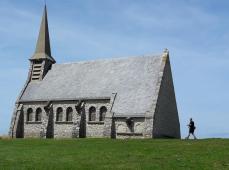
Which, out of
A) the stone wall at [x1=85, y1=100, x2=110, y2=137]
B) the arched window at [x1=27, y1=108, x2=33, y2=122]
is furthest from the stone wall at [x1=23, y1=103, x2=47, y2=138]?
the stone wall at [x1=85, y1=100, x2=110, y2=137]

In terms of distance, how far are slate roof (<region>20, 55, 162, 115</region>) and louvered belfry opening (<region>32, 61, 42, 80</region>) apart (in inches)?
37.3

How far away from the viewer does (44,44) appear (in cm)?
5797

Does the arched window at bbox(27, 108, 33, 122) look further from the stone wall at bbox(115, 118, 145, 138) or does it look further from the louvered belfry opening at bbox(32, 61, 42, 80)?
the stone wall at bbox(115, 118, 145, 138)

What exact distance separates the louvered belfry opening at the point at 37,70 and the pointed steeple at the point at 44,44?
2.79ft

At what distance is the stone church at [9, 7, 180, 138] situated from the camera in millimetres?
43500

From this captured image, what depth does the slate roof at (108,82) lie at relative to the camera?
44.4 metres

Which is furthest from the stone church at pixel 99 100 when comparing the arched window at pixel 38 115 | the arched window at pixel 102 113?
the arched window at pixel 38 115

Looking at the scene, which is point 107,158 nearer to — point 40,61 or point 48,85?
point 48,85

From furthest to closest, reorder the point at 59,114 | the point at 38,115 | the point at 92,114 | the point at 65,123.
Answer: the point at 38,115, the point at 59,114, the point at 65,123, the point at 92,114

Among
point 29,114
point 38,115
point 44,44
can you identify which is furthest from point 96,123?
point 44,44

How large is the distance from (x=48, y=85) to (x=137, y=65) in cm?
1287

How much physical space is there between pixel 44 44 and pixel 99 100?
16060 millimetres

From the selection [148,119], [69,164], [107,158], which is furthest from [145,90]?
[69,164]

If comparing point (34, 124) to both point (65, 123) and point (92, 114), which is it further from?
point (92, 114)
